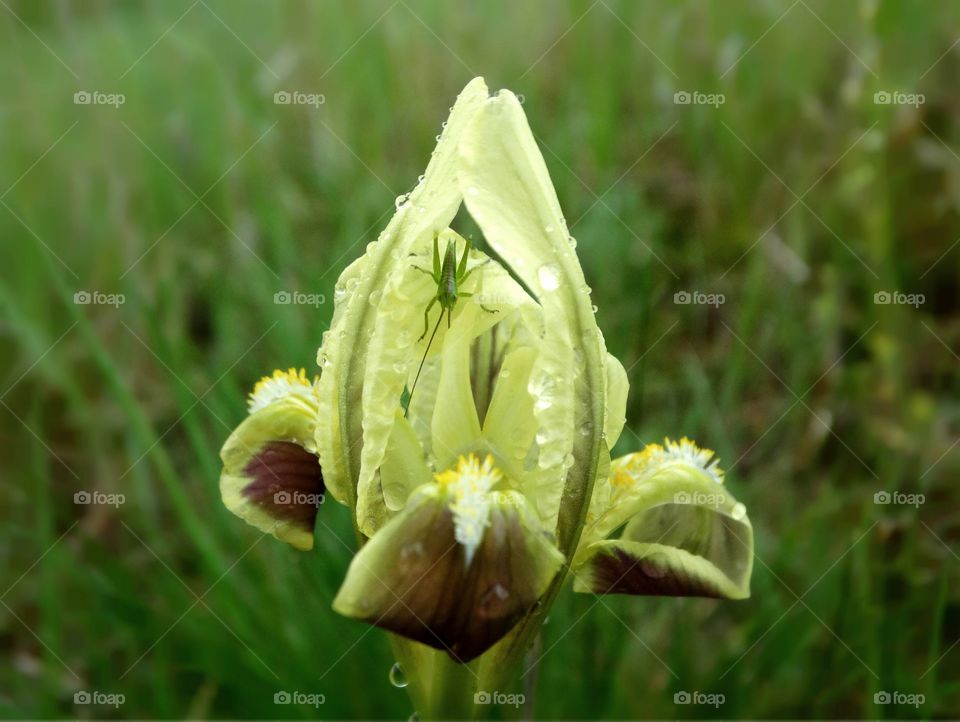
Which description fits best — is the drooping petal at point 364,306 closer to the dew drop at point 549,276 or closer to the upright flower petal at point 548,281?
the upright flower petal at point 548,281

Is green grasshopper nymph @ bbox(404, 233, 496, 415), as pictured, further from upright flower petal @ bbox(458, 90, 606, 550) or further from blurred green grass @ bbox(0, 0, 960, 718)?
blurred green grass @ bbox(0, 0, 960, 718)

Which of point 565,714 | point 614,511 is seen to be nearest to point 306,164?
point 565,714

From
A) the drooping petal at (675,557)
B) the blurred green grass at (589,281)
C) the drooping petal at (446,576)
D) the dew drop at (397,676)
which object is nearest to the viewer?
A: the drooping petal at (446,576)

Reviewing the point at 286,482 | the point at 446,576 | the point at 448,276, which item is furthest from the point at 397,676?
the point at 448,276

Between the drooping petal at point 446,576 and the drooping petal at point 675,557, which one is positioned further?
the drooping petal at point 675,557

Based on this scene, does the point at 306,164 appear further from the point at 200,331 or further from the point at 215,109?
the point at 200,331

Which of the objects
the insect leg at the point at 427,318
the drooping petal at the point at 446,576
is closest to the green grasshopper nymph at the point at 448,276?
the insect leg at the point at 427,318

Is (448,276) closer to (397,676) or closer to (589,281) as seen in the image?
(397,676)
